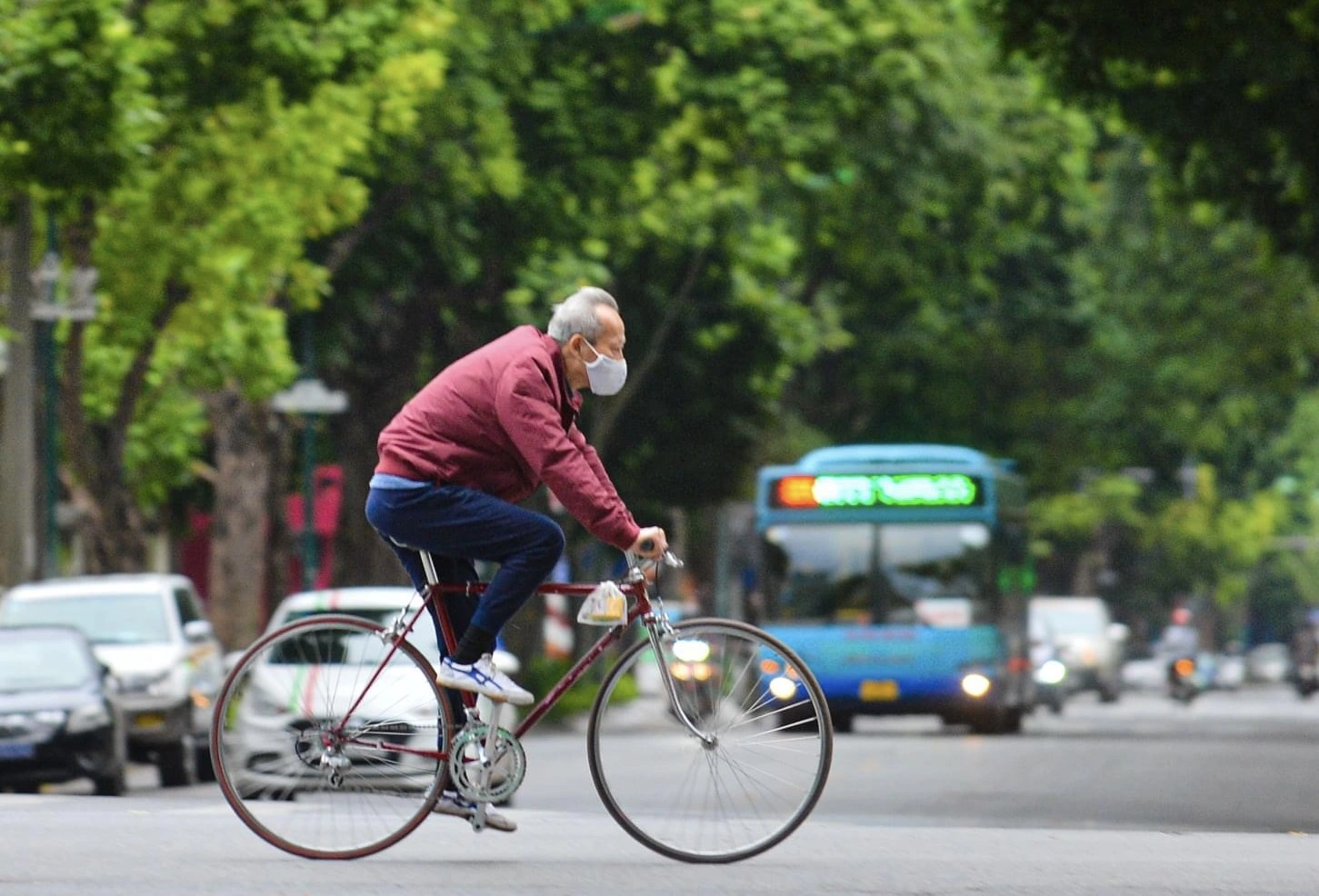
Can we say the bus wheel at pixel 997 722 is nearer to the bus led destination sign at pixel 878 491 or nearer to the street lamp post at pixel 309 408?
the bus led destination sign at pixel 878 491

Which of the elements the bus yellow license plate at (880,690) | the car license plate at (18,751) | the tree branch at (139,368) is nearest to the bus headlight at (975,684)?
the bus yellow license plate at (880,690)

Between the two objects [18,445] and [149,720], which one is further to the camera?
[18,445]

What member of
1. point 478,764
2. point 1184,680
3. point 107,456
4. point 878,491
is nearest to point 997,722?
point 878,491

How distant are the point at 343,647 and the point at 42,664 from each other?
445 inches

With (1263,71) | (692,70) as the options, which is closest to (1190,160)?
(1263,71)

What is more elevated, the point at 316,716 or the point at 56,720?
the point at 316,716

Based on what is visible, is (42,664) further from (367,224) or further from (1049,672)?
(1049,672)

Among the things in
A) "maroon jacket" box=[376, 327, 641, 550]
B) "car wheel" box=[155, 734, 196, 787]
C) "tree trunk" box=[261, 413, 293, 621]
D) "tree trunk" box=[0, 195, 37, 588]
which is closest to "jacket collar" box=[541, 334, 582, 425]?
"maroon jacket" box=[376, 327, 641, 550]

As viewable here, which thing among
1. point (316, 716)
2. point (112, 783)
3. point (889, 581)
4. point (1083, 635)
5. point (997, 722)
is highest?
point (316, 716)

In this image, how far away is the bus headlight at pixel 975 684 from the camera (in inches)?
1028

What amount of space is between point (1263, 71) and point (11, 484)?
11835mm

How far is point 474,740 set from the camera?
7.75 meters

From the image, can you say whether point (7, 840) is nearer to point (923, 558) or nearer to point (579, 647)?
point (923, 558)

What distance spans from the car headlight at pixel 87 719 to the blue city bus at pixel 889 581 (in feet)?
30.4
